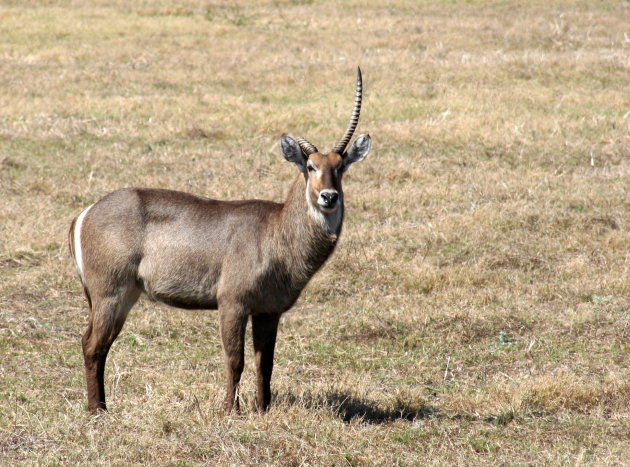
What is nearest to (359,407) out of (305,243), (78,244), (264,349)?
(264,349)

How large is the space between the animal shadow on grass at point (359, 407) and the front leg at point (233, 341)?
34 centimetres

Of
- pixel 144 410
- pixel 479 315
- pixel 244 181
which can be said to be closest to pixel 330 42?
pixel 244 181

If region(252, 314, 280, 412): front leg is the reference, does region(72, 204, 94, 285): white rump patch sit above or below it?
above

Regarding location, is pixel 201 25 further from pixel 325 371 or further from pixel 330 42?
Result: pixel 325 371

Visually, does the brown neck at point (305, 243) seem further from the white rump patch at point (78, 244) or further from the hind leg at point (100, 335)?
the white rump patch at point (78, 244)

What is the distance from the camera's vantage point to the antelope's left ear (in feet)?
20.0

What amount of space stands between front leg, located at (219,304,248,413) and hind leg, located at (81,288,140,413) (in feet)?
2.24

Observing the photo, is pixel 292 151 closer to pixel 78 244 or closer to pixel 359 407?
pixel 78 244

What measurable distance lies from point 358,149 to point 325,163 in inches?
19.2

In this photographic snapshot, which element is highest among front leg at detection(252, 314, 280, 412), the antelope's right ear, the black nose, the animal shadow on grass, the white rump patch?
the antelope's right ear

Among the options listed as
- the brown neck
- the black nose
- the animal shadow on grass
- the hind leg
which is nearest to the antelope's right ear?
the brown neck

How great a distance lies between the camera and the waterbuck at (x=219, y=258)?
5777 mm

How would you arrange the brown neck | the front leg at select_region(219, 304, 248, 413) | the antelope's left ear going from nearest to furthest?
the front leg at select_region(219, 304, 248, 413) < the brown neck < the antelope's left ear

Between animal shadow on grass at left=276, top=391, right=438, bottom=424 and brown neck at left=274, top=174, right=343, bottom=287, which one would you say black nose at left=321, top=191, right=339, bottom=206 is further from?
animal shadow on grass at left=276, top=391, right=438, bottom=424
